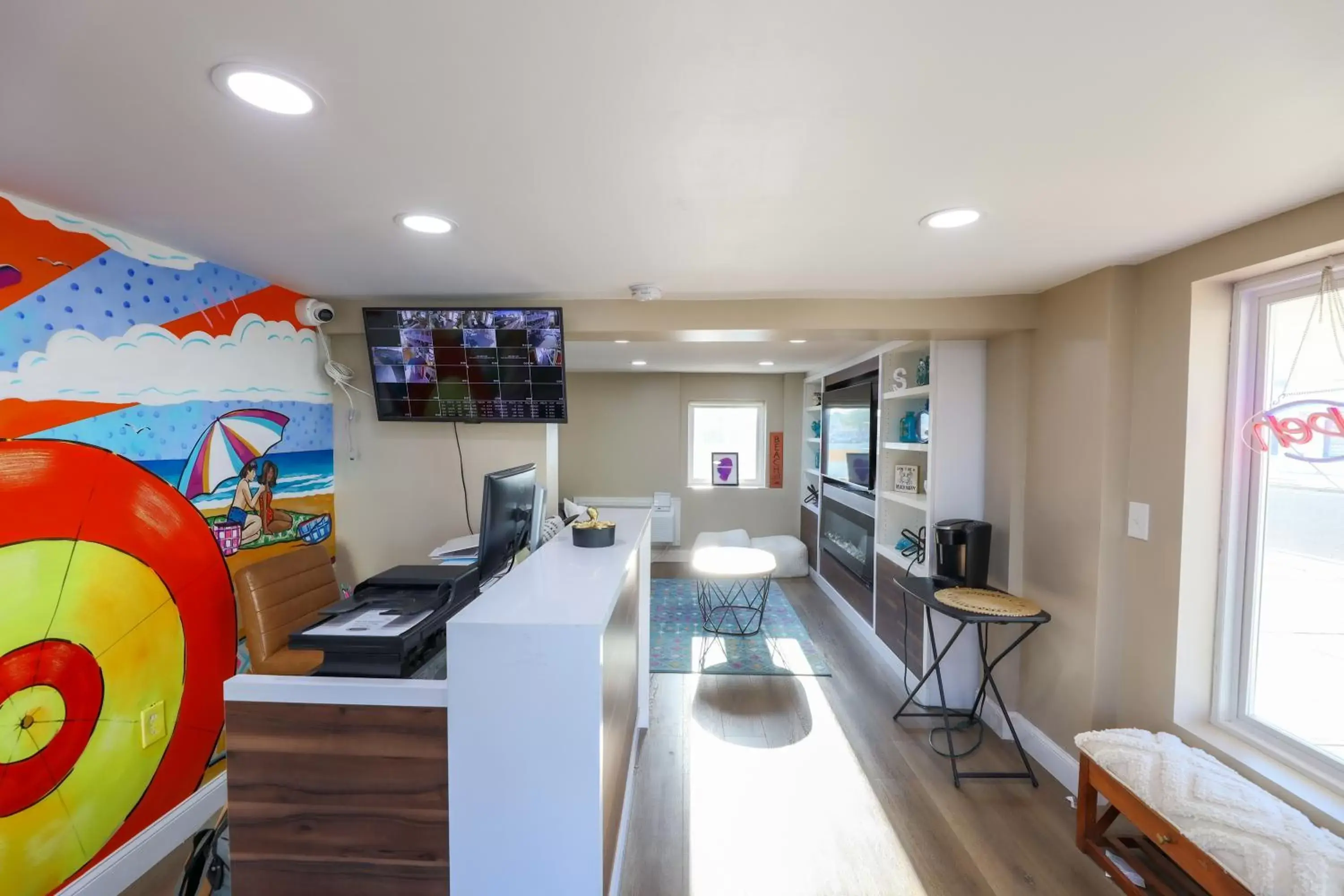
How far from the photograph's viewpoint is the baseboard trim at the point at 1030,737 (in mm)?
2285

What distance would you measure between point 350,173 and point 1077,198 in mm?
1919

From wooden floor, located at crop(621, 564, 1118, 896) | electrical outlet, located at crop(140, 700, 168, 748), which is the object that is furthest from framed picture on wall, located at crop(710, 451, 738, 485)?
electrical outlet, located at crop(140, 700, 168, 748)

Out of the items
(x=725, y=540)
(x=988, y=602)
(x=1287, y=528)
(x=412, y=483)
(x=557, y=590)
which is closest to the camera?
(x=557, y=590)

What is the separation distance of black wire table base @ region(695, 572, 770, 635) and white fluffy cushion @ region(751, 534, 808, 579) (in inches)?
14.4

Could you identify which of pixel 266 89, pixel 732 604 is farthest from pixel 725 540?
pixel 266 89

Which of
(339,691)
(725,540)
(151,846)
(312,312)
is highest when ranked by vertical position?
(312,312)

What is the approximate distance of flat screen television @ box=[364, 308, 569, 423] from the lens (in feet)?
8.16

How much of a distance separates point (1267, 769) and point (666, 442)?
497cm

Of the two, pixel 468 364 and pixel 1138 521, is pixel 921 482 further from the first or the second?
pixel 468 364

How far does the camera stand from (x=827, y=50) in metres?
0.88

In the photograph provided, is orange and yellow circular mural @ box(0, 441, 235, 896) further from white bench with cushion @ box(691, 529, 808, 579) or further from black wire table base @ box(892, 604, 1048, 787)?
white bench with cushion @ box(691, 529, 808, 579)

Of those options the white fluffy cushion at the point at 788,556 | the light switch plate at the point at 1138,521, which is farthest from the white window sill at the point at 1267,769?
the white fluffy cushion at the point at 788,556

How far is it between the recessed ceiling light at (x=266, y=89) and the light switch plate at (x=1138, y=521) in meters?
2.82

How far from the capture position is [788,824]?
82.7 inches
